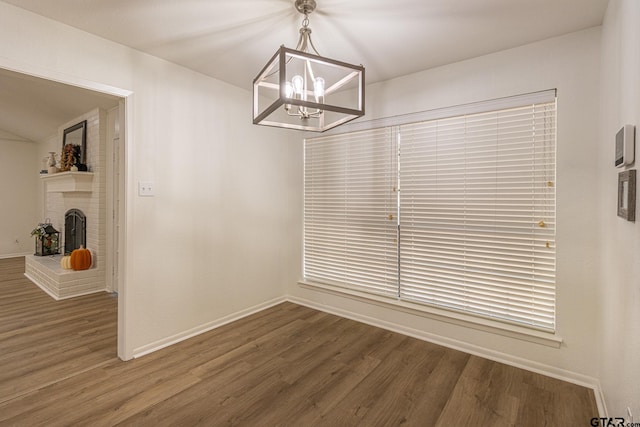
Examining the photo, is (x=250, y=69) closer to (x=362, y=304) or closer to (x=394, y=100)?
(x=394, y=100)

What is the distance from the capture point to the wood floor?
180 cm

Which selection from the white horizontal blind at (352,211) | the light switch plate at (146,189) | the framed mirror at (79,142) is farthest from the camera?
the framed mirror at (79,142)

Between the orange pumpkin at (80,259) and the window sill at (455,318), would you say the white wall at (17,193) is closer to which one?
the orange pumpkin at (80,259)

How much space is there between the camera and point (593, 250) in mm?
2082

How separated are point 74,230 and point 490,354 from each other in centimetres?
603

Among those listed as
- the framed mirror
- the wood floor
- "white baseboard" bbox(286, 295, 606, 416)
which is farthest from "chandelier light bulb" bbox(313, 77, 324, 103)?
the framed mirror

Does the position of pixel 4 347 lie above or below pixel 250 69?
below

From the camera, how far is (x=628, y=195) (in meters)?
1.24

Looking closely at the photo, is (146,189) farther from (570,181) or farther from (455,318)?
(570,181)

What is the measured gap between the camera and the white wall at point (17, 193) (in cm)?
647

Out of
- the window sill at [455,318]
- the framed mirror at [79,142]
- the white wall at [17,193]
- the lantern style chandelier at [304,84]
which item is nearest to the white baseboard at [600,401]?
the window sill at [455,318]

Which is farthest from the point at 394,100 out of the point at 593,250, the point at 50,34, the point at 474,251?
the point at 50,34

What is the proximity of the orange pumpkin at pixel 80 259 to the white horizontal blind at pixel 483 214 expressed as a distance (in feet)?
14.3

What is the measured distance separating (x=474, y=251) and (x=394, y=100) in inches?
63.7
